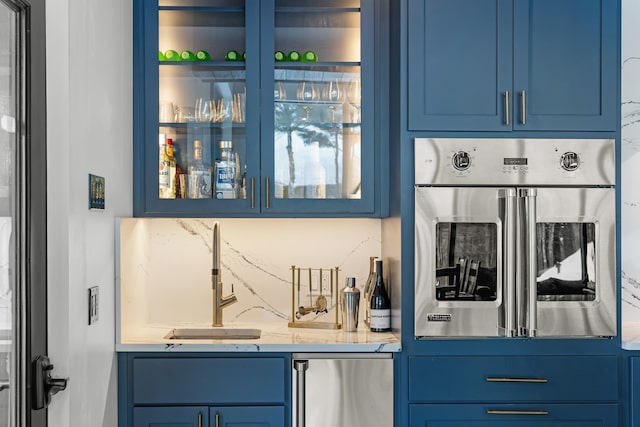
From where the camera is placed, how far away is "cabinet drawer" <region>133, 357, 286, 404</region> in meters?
2.53

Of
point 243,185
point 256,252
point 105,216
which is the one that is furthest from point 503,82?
point 105,216

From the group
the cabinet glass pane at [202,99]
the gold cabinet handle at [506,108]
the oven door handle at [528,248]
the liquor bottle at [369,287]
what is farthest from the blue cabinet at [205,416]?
the gold cabinet handle at [506,108]

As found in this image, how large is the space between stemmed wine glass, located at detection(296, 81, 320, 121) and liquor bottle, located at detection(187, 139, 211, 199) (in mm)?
472

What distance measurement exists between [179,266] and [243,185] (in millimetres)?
553

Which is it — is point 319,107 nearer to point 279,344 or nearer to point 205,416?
point 279,344

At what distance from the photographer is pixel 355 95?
9.34 feet

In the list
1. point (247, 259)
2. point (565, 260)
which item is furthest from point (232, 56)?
point (565, 260)

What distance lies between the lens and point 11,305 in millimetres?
1721

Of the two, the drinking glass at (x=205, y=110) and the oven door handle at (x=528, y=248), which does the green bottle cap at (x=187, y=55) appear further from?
the oven door handle at (x=528, y=248)

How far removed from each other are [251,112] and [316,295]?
34.3 inches

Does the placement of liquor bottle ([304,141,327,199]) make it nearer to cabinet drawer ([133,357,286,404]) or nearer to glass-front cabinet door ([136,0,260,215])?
glass-front cabinet door ([136,0,260,215])

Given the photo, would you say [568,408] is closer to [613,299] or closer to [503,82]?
[613,299]

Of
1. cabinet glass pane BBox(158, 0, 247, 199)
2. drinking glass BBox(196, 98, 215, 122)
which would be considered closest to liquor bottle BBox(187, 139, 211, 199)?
cabinet glass pane BBox(158, 0, 247, 199)

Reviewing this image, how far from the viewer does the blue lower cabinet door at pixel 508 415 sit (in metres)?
2.52
